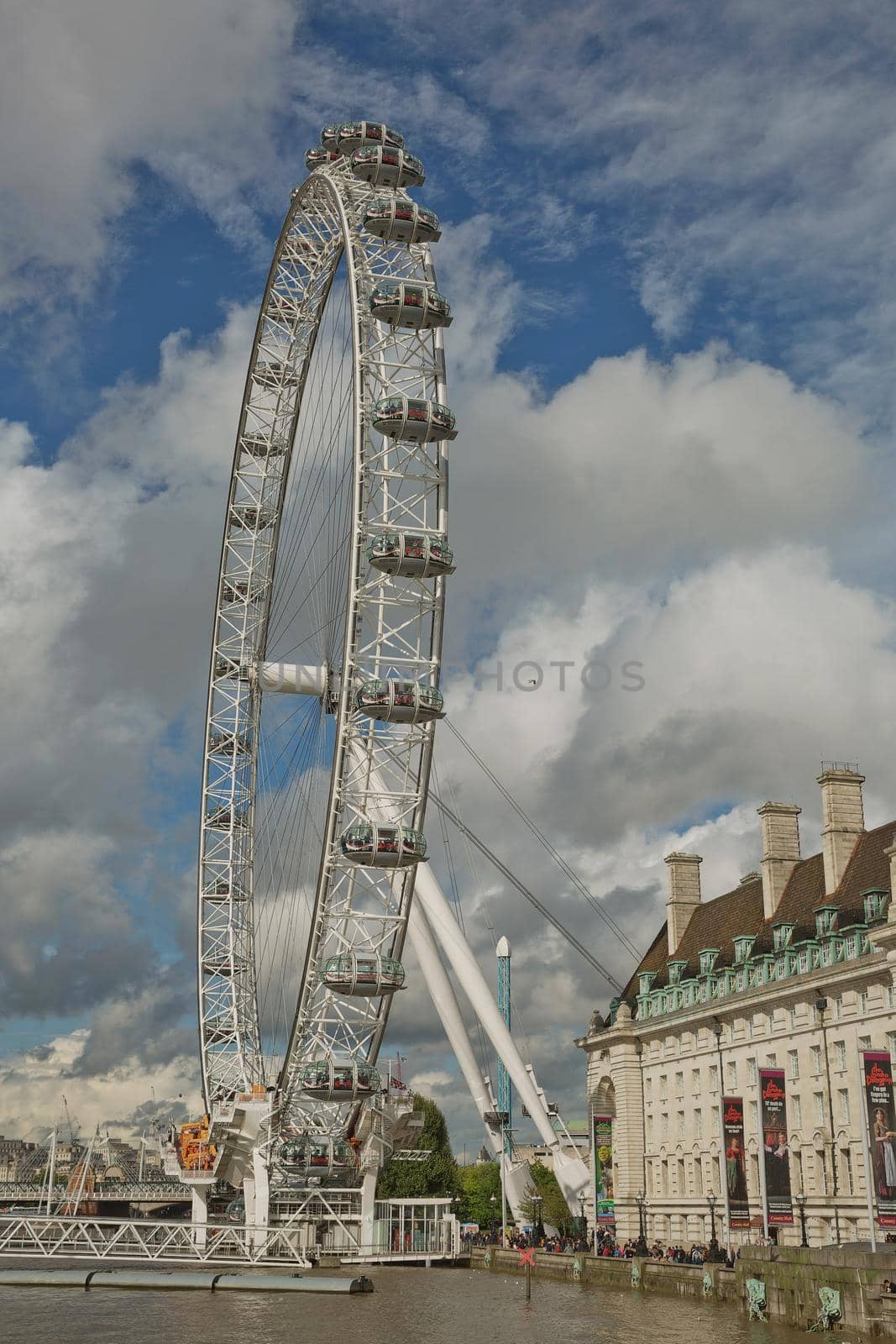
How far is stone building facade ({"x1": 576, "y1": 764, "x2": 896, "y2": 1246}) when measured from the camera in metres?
68.5

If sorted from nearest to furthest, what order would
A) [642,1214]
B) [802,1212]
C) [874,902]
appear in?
1. [802,1212]
2. [874,902]
3. [642,1214]

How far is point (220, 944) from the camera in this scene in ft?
318

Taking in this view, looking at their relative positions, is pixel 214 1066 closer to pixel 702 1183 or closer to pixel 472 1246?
pixel 472 1246

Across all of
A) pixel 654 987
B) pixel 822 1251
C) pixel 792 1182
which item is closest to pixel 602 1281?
pixel 792 1182

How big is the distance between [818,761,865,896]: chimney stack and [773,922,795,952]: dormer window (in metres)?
2.56

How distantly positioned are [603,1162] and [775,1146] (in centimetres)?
4109

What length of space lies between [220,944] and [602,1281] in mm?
36720

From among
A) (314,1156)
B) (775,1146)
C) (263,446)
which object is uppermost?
(263,446)

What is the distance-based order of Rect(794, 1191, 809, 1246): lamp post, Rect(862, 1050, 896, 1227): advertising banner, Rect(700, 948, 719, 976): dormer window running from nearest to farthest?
Rect(862, 1050, 896, 1227): advertising banner, Rect(794, 1191, 809, 1246): lamp post, Rect(700, 948, 719, 976): dormer window

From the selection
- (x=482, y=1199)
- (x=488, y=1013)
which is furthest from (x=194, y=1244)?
(x=482, y=1199)

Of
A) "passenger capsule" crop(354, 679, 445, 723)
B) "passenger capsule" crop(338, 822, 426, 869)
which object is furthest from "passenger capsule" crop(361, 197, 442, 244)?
"passenger capsule" crop(338, 822, 426, 869)

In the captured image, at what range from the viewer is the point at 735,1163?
63031 millimetres

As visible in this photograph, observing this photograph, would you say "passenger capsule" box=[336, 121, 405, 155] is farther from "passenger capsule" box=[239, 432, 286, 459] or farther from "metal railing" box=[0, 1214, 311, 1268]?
"metal railing" box=[0, 1214, 311, 1268]

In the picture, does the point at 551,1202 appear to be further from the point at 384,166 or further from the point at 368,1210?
the point at 384,166
